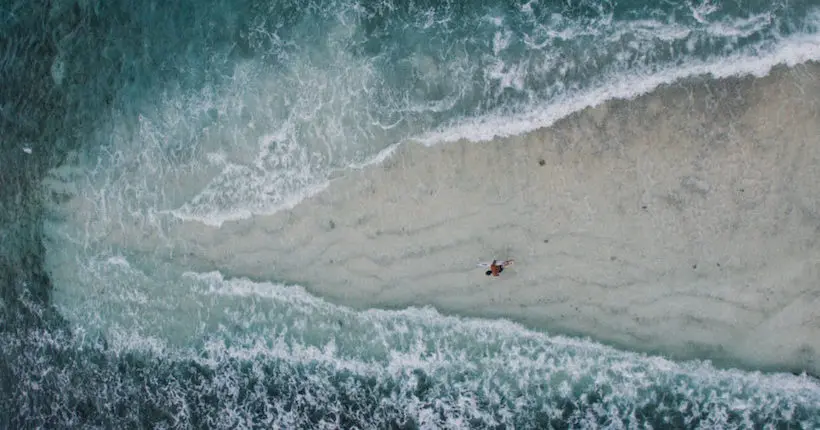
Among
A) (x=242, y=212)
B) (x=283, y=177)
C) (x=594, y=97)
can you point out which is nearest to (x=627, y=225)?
(x=594, y=97)

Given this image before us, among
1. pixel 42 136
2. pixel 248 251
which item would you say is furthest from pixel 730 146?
pixel 42 136

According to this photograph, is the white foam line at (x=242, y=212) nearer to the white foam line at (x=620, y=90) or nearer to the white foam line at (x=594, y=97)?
the white foam line at (x=594, y=97)

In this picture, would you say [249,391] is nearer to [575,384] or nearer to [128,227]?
[128,227]

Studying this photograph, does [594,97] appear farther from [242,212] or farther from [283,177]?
[242,212]

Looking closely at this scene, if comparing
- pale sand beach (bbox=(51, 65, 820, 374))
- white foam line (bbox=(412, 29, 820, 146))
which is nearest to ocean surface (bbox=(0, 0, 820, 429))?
white foam line (bbox=(412, 29, 820, 146))

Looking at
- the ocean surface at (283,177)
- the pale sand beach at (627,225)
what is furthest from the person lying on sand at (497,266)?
the ocean surface at (283,177)
